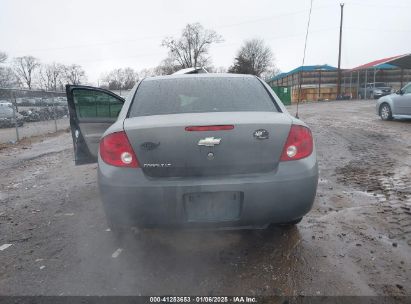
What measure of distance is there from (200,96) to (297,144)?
1025 mm

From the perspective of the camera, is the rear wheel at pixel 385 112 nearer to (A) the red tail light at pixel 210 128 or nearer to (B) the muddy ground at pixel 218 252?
(B) the muddy ground at pixel 218 252

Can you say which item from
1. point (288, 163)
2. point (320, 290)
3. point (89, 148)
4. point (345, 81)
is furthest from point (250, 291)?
point (345, 81)

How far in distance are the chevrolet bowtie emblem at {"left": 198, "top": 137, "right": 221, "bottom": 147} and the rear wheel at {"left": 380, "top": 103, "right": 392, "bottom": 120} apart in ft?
39.4

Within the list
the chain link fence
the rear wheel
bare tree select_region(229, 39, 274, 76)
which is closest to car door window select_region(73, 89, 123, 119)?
the chain link fence

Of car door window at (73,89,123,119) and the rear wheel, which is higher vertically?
car door window at (73,89,123,119)

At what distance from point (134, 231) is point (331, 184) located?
2863 mm

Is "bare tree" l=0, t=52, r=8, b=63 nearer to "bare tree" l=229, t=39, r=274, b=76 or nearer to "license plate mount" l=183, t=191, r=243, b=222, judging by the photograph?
"bare tree" l=229, t=39, r=274, b=76

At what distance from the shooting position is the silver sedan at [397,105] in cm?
1143

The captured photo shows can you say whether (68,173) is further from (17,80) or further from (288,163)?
(17,80)

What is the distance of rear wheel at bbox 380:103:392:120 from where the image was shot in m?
12.2

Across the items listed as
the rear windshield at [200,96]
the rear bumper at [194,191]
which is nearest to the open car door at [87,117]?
the rear windshield at [200,96]

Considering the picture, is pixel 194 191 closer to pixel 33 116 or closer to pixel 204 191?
pixel 204 191

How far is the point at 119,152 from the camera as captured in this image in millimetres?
2447

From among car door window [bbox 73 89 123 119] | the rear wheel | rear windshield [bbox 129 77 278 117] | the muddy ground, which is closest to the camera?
the muddy ground
